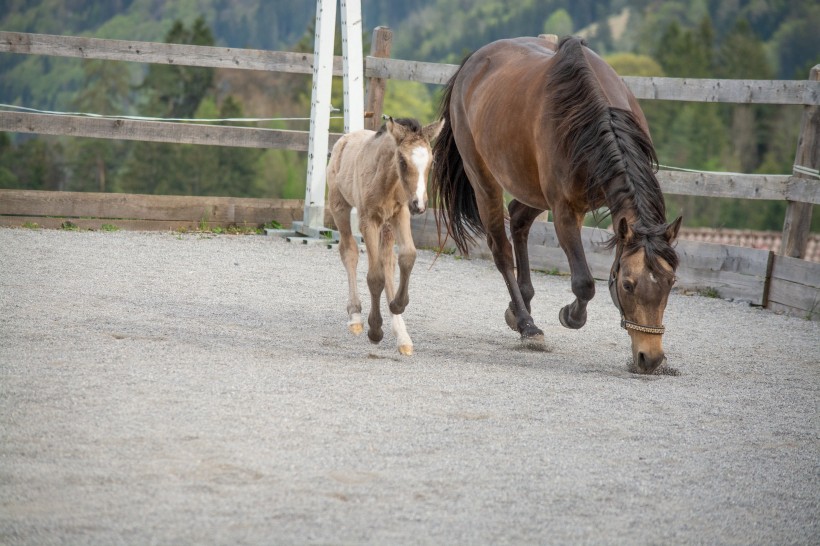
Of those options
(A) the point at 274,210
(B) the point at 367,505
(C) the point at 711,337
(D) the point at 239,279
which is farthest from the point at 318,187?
(B) the point at 367,505

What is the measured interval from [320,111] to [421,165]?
524cm

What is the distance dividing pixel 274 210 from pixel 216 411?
7.06 m

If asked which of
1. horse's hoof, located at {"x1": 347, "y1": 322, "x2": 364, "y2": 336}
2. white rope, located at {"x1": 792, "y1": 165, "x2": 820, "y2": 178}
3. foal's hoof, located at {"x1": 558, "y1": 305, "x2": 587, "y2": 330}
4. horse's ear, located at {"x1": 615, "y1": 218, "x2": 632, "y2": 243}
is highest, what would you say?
white rope, located at {"x1": 792, "y1": 165, "x2": 820, "y2": 178}

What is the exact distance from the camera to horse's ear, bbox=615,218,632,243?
4.98 m

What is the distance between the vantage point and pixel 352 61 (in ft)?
33.4

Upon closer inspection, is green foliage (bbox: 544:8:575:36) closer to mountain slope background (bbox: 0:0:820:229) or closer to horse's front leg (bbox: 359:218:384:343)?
mountain slope background (bbox: 0:0:820:229)

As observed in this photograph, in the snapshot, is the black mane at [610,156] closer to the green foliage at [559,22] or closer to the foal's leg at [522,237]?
the foal's leg at [522,237]

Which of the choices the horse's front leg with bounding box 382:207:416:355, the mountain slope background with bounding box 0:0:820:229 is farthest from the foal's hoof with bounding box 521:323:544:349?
the mountain slope background with bounding box 0:0:820:229

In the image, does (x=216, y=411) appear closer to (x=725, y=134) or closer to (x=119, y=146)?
(x=119, y=146)

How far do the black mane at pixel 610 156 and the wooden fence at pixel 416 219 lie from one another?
10.5ft

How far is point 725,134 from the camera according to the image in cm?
7231

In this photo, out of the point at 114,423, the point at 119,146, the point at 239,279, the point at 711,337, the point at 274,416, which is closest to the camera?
the point at 114,423

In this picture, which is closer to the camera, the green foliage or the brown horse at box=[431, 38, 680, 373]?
the brown horse at box=[431, 38, 680, 373]

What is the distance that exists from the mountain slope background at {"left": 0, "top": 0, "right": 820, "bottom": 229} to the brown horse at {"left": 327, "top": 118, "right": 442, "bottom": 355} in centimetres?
3542
